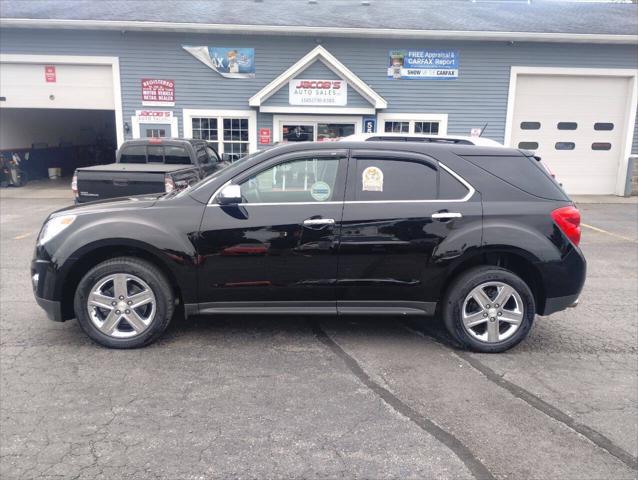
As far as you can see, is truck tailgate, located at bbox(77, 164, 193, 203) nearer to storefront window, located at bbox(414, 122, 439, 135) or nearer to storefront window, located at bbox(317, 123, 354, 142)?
storefront window, located at bbox(317, 123, 354, 142)

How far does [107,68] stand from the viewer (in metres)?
14.6

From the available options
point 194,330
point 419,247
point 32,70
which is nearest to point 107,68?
point 32,70

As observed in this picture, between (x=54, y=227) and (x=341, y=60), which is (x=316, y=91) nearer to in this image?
(x=341, y=60)

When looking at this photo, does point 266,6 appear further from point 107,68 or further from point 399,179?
point 399,179

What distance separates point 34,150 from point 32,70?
5369 millimetres

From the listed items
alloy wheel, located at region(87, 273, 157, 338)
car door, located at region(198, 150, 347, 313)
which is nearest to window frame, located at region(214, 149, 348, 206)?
car door, located at region(198, 150, 347, 313)

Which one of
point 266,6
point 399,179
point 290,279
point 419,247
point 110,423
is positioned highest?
point 266,6

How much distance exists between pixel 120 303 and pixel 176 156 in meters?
6.44

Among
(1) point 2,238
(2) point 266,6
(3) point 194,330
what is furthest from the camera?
(2) point 266,6

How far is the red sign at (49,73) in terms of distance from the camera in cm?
1457

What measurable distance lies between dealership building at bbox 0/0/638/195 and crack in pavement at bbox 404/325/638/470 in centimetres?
1126

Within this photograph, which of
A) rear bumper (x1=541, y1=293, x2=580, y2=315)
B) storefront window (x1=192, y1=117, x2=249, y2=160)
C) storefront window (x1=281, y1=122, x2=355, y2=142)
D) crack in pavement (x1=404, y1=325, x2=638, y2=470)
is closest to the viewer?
crack in pavement (x1=404, y1=325, x2=638, y2=470)

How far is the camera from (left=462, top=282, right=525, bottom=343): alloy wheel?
430 cm

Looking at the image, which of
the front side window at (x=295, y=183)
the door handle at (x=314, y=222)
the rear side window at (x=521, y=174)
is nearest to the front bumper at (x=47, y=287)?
the front side window at (x=295, y=183)
